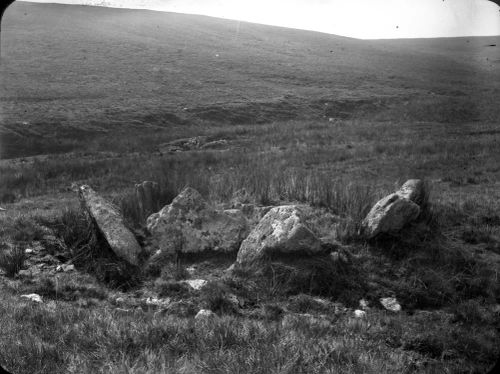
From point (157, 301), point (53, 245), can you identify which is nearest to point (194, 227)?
point (157, 301)

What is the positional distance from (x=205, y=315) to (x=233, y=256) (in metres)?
2.50

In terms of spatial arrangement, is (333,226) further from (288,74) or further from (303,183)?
(288,74)

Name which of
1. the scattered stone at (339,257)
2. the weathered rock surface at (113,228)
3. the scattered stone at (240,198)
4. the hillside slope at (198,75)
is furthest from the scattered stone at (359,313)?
the hillside slope at (198,75)

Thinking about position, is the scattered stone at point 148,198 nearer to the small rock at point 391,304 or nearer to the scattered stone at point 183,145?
the small rock at point 391,304

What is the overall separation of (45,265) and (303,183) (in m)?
5.43

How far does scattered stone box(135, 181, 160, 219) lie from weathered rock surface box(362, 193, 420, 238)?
4.28 m

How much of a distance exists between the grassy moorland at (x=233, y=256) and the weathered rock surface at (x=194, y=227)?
1.09ft

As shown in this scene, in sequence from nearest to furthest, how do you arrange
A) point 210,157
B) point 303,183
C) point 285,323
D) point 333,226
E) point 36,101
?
1. point 285,323
2. point 333,226
3. point 303,183
4. point 210,157
5. point 36,101

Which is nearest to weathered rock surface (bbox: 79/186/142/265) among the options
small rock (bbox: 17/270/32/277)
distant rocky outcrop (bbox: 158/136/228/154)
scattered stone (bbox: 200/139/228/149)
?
small rock (bbox: 17/270/32/277)

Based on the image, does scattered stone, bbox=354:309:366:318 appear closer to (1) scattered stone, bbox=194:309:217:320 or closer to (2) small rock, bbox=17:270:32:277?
(1) scattered stone, bbox=194:309:217:320

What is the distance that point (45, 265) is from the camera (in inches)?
318

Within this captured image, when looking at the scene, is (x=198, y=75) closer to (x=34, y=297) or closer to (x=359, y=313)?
(x=34, y=297)

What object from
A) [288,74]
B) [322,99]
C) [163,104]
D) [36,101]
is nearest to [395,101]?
[322,99]

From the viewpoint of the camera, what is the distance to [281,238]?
24.7ft
